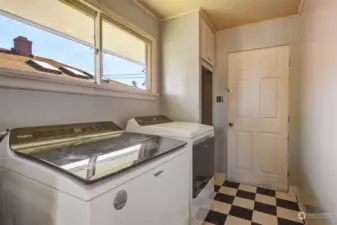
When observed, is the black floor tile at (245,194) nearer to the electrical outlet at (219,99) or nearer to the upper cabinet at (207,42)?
the electrical outlet at (219,99)

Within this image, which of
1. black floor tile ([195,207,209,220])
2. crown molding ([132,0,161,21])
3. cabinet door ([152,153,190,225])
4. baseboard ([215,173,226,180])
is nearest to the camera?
cabinet door ([152,153,190,225])

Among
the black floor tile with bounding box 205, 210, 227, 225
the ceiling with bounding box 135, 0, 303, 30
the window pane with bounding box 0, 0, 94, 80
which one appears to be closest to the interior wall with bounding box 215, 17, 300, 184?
the ceiling with bounding box 135, 0, 303, 30

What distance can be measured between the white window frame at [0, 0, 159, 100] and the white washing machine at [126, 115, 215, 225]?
35 cm

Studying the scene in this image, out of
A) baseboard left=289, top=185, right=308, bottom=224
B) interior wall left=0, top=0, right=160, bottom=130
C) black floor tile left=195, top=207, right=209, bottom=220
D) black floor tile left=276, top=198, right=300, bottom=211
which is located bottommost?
black floor tile left=276, top=198, right=300, bottom=211

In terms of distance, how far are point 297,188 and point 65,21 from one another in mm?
3150

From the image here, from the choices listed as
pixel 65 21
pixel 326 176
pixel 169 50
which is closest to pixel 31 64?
pixel 65 21

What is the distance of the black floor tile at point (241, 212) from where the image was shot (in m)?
1.91

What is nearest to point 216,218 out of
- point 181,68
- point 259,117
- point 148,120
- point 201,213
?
point 201,213

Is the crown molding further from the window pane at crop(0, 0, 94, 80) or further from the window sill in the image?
the window sill

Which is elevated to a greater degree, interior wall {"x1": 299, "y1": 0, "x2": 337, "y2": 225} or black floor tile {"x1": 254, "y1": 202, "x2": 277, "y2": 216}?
interior wall {"x1": 299, "y1": 0, "x2": 337, "y2": 225}

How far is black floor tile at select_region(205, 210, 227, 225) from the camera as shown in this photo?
1.83 meters

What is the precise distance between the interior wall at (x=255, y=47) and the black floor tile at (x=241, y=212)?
33.5 inches

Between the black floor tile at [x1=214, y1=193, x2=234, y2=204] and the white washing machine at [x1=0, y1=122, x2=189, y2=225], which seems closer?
the white washing machine at [x1=0, y1=122, x2=189, y2=225]

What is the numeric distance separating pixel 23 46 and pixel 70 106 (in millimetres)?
484
